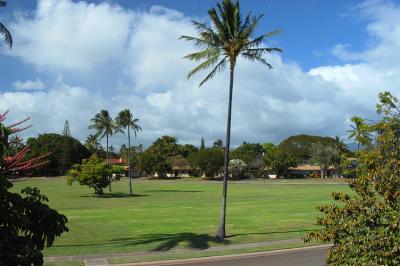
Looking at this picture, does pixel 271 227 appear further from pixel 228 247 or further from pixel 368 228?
pixel 368 228

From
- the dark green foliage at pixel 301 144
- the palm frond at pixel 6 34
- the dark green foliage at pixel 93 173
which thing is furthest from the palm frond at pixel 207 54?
the dark green foliage at pixel 301 144

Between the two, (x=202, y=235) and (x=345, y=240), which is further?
(x=202, y=235)

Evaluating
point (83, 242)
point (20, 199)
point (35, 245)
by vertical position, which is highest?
point (20, 199)

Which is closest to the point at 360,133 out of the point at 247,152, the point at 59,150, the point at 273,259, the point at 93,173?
the point at 273,259

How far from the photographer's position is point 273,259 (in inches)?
646

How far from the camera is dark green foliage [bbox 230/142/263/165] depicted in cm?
13062

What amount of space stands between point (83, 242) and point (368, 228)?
15777 millimetres

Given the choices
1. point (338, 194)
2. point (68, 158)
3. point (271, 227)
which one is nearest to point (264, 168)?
point (68, 158)

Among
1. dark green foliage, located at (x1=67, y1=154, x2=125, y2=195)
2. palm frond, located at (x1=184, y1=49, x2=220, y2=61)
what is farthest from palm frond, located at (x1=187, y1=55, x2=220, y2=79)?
→ dark green foliage, located at (x1=67, y1=154, x2=125, y2=195)

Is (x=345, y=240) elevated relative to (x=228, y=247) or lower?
elevated

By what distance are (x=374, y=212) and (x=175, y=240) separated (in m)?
14.6

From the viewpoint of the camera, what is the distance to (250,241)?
67.9 ft

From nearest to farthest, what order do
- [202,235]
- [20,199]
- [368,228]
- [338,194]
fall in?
[20,199] → [368,228] → [338,194] → [202,235]

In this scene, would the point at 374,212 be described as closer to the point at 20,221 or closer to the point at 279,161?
the point at 20,221
